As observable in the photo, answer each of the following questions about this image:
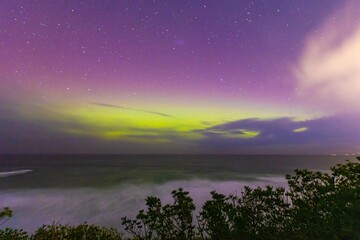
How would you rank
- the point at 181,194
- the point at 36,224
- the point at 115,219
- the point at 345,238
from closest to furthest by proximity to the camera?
A: the point at 345,238 → the point at 181,194 → the point at 36,224 → the point at 115,219

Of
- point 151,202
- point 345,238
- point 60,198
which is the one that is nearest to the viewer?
point 345,238

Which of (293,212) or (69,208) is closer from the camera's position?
(293,212)

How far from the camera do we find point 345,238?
6695mm

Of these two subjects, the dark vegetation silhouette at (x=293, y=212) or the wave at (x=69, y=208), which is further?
the wave at (x=69, y=208)

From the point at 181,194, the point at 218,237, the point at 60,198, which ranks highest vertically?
the point at 181,194

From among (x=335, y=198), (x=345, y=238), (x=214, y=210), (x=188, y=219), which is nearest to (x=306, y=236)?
(x=345, y=238)

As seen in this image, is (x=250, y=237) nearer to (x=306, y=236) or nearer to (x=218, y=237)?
(x=218, y=237)

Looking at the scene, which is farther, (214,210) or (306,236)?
(214,210)

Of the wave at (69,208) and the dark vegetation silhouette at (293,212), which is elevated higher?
the dark vegetation silhouette at (293,212)

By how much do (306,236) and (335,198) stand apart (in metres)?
1.66

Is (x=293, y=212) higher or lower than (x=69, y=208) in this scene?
higher

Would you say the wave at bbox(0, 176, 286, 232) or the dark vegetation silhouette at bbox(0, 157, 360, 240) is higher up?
the dark vegetation silhouette at bbox(0, 157, 360, 240)

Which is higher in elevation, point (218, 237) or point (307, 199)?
point (307, 199)

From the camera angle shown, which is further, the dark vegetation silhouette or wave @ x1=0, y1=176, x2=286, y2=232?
wave @ x1=0, y1=176, x2=286, y2=232
